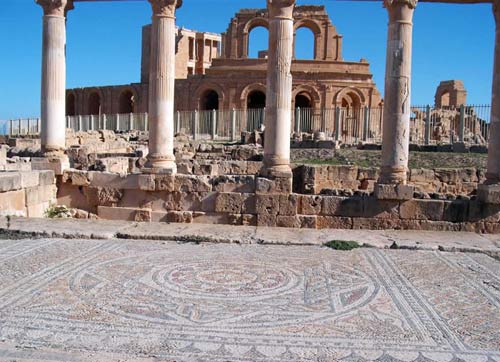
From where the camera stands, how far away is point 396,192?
10.1 m

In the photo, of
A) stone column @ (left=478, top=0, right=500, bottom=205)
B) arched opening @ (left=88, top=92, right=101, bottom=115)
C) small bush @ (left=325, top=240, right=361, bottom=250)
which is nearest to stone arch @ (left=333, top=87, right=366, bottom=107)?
arched opening @ (left=88, top=92, right=101, bottom=115)

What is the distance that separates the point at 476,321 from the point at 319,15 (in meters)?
40.1

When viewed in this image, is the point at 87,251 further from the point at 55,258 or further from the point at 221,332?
the point at 221,332

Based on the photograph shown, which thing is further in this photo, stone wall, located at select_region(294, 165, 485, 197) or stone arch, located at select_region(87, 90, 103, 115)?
stone arch, located at select_region(87, 90, 103, 115)

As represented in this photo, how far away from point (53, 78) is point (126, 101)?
3820cm

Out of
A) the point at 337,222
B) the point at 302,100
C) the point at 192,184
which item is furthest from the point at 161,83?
the point at 302,100

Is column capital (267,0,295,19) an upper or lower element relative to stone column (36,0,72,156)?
upper

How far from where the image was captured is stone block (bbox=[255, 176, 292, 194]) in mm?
10398

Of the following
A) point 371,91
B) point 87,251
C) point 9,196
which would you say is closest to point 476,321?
point 87,251

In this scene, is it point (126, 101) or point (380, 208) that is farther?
point (126, 101)

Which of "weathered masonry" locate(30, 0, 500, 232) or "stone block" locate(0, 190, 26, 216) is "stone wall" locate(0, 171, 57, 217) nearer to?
"stone block" locate(0, 190, 26, 216)

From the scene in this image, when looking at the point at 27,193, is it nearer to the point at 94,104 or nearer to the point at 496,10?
the point at 496,10

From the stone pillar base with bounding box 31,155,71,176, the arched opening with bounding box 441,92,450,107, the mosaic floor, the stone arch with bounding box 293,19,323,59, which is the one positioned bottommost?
the mosaic floor

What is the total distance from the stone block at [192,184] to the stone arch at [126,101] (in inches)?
1421
